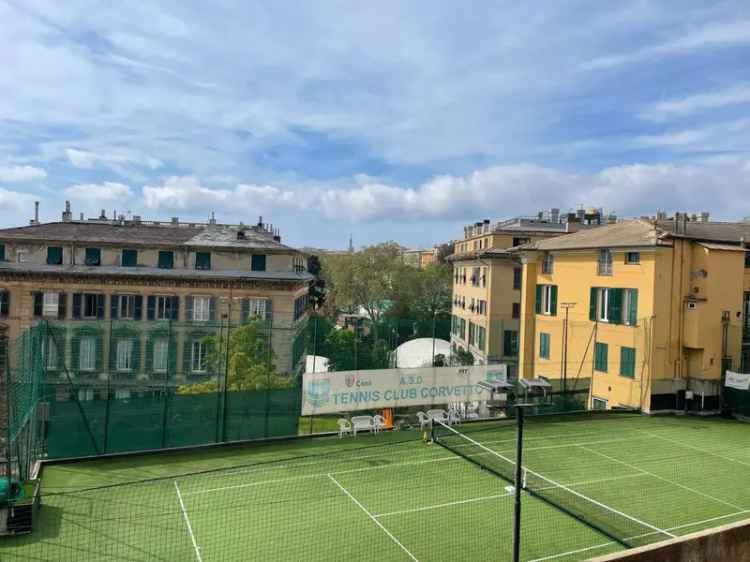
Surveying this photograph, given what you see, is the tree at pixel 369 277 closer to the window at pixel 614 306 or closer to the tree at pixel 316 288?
the tree at pixel 316 288

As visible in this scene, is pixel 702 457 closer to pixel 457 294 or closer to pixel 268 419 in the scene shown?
pixel 268 419

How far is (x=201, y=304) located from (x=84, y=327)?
15.5 metres

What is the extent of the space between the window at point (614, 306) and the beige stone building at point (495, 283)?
852 cm

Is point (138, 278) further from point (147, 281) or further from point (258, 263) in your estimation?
point (258, 263)

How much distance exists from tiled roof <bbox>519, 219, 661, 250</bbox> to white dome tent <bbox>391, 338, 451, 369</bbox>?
6.71m

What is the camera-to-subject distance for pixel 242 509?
11648mm

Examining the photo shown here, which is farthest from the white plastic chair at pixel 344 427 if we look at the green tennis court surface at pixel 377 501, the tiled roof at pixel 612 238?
the tiled roof at pixel 612 238

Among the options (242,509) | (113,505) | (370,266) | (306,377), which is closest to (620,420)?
(306,377)

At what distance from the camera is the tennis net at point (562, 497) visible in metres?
10.6

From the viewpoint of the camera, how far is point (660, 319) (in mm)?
21594

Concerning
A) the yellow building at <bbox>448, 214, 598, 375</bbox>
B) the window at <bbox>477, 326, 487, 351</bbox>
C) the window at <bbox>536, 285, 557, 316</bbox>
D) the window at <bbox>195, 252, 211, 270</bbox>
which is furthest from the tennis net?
the window at <bbox>195, 252, 211, 270</bbox>

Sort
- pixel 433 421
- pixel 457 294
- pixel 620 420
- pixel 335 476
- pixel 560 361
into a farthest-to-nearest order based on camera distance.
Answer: pixel 457 294 < pixel 560 361 < pixel 620 420 < pixel 433 421 < pixel 335 476

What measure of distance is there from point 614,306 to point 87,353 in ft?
60.9

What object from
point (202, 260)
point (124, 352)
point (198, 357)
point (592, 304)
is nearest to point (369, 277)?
point (202, 260)
